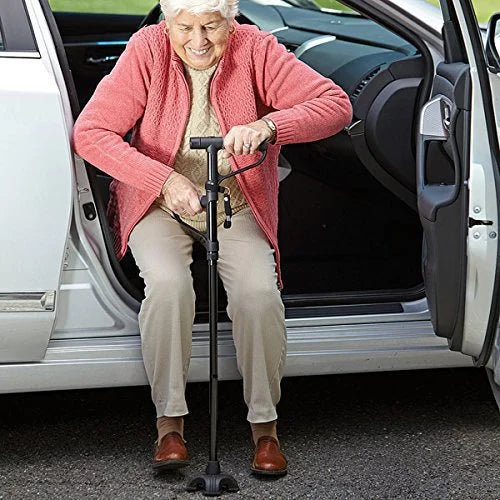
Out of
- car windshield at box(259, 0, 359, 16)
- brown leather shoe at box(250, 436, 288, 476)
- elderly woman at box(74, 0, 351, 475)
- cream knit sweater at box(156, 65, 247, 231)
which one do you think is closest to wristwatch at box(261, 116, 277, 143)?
elderly woman at box(74, 0, 351, 475)

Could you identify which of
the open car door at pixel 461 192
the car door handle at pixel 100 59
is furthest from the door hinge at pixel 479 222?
the car door handle at pixel 100 59

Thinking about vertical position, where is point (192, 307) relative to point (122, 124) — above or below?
below

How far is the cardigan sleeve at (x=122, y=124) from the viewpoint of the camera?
324cm

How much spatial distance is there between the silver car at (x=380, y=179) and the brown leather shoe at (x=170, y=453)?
0.17 meters

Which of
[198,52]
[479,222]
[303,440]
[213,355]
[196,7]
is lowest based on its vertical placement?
[303,440]

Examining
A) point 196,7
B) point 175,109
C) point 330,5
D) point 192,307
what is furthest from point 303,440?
point 330,5

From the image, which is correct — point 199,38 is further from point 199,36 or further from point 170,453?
point 170,453

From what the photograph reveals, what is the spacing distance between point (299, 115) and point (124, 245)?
585 mm

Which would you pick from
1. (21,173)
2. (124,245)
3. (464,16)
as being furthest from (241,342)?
(464,16)

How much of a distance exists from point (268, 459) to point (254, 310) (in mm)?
406

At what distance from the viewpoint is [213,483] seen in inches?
130

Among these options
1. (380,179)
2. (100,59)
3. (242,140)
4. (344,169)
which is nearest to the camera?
(242,140)

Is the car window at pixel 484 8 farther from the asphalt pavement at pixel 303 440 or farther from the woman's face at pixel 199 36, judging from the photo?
the asphalt pavement at pixel 303 440

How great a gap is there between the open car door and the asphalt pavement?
1.22 feet
